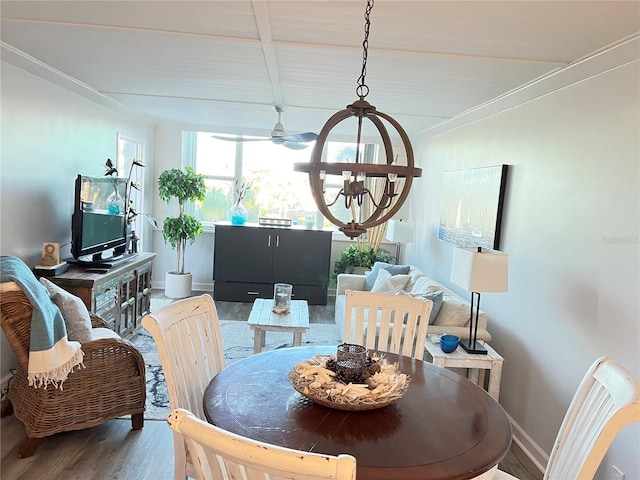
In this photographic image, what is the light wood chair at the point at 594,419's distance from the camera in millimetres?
1404

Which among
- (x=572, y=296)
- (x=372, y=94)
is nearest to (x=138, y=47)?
(x=372, y=94)

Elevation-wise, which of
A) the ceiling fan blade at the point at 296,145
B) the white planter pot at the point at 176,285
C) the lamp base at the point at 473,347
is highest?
the ceiling fan blade at the point at 296,145

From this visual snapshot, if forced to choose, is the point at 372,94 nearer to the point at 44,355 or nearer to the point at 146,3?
the point at 146,3

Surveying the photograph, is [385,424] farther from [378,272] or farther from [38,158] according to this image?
[378,272]

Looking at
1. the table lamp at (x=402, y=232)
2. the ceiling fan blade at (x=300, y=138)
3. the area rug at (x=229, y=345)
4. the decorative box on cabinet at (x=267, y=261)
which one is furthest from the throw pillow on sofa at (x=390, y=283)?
the ceiling fan blade at (x=300, y=138)

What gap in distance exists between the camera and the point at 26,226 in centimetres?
341

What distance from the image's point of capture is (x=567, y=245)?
2725 millimetres

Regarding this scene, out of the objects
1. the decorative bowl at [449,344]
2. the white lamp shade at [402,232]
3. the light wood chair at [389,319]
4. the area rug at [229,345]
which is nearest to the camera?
the light wood chair at [389,319]

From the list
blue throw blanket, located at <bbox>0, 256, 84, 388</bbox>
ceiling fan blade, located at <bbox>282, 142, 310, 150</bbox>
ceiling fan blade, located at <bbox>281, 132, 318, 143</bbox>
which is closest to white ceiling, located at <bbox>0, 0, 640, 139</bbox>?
ceiling fan blade, located at <bbox>281, 132, 318, 143</bbox>

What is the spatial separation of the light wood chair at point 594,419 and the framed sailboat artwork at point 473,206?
204cm

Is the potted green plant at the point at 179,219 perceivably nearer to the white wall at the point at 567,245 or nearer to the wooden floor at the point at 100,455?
the wooden floor at the point at 100,455

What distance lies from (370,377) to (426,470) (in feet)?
1.50

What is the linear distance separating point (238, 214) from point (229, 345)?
2316 mm

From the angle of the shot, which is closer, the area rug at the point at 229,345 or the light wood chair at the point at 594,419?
the light wood chair at the point at 594,419
